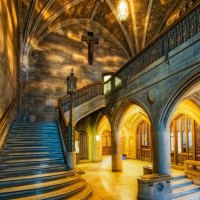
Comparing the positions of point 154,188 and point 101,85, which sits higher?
point 101,85

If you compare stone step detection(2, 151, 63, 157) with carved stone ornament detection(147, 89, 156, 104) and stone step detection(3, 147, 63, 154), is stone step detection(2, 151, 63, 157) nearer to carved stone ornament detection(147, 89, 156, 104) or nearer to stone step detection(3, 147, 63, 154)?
stone step detection(3, 147, 63, 154)

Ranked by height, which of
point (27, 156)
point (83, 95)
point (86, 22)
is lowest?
point (27, 156)

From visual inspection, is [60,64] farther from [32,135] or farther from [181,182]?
[181,182]

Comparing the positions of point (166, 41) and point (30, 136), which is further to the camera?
point (30, 136)

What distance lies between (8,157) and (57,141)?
7.37 feet

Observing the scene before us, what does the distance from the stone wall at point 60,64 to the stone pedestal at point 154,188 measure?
8534mm

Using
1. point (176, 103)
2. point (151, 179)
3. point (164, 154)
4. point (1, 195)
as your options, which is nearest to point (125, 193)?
point (151, 179)

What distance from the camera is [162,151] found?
7191mm

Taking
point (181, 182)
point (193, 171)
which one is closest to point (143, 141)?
point (193, 171)

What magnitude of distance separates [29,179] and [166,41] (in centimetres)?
590

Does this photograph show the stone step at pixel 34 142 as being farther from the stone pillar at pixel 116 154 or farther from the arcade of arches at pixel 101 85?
the stone pillar at pixel 116 154

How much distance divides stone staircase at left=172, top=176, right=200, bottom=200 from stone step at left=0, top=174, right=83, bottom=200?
3212 millimetres

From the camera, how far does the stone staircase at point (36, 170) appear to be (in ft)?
18.2

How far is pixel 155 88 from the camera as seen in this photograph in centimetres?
758
